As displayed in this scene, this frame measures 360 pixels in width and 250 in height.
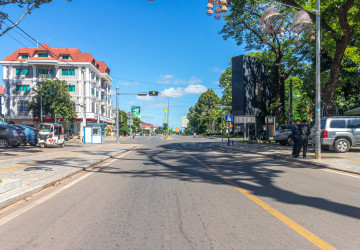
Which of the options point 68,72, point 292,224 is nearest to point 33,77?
point 68,72

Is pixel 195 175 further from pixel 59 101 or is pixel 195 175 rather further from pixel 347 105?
pixel 59 101

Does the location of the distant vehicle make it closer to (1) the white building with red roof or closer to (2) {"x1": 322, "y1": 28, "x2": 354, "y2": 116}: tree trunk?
(2) {"x1": 322, "y1": 28, "x2": 354, "y2": 116}: tree trunk

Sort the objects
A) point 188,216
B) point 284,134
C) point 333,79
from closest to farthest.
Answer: point 188,216, point 333,79, point 284,134

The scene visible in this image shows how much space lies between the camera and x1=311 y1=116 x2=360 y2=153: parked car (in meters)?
14.2

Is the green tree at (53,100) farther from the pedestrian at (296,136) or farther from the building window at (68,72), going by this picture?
the pedestrian at (296,136)

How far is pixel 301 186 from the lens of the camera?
20.3ft

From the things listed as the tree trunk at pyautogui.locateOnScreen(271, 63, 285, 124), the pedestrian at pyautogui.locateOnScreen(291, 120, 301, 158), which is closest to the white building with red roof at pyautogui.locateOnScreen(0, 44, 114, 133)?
the tree trunk at pyautogui.locateOnScreen(271, 63, 285, 124)

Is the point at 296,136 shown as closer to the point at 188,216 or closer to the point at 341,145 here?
the point at 341,145

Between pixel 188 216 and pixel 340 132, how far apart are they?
13.3 meters

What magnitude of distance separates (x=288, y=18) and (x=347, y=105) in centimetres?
1169

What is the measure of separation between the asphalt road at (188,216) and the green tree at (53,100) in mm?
38328

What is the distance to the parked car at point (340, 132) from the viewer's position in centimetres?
1416

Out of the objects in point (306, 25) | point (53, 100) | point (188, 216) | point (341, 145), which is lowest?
point (188, 216)

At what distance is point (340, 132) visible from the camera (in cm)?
1420
